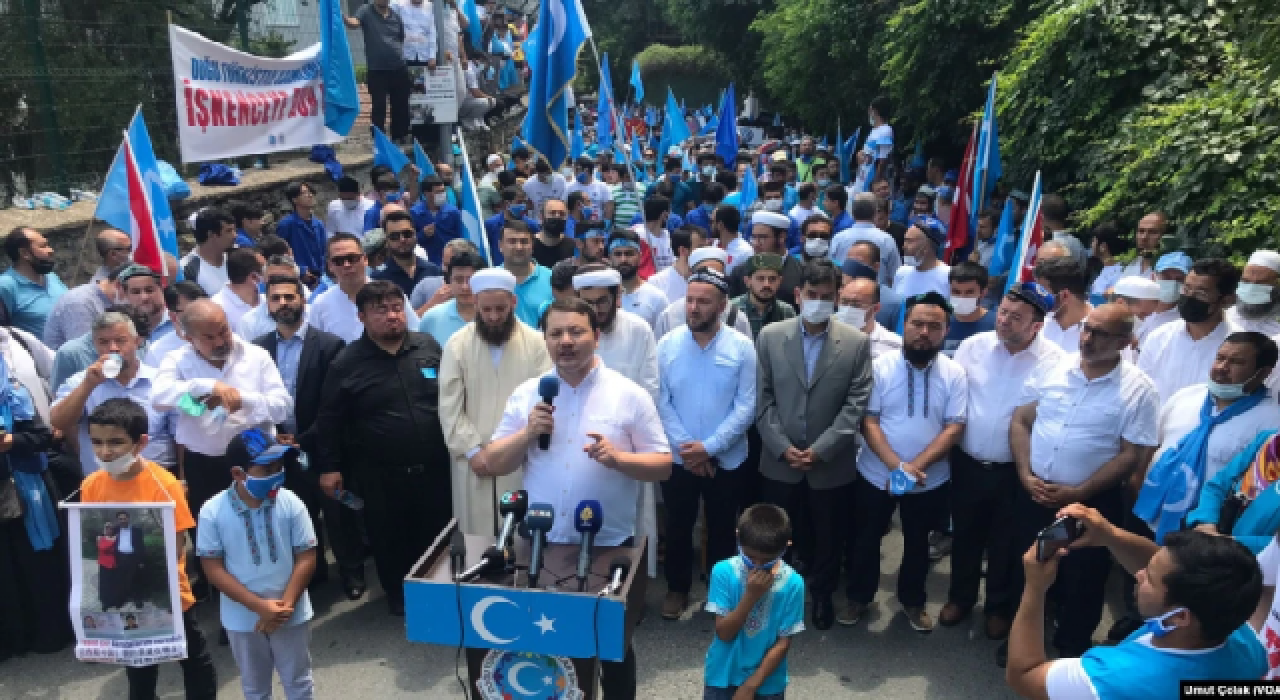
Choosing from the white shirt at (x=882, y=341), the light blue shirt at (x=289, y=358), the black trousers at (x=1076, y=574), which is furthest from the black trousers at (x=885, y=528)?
the light blue shirt at (x=289, y=358)

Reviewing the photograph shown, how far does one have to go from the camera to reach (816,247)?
737 cm

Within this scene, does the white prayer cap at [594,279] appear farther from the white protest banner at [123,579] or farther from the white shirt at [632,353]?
the white protest banner at [123,579]

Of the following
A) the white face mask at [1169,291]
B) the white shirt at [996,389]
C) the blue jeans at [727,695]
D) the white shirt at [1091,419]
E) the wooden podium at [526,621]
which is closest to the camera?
the wooden podium at [526,621]

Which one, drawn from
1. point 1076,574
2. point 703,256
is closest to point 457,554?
point 1076,574

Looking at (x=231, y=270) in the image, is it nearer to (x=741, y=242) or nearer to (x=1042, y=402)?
(x=741, y=242)

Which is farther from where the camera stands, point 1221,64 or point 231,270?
point 1221,64

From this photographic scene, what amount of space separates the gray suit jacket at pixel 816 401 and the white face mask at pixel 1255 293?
2057 mm

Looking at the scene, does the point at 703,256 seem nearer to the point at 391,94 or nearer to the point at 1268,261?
the point at 1268,261

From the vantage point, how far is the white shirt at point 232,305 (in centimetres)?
577

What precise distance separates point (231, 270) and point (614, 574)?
13.2 feet

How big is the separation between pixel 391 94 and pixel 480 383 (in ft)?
29.6

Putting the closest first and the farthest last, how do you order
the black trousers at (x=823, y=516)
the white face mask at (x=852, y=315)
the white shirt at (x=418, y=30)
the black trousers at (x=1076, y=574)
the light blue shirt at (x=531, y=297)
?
the black trousers at (x=1076, y=574)
the black trousers at (x=823, y=516)
the white face mask at (x=852, y=315)
the light blue shirt at (x=531, y=297)
the white shirt at (x=418, y=30)

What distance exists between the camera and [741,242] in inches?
306

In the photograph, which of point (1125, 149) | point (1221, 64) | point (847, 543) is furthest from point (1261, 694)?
point (1221, 64)
